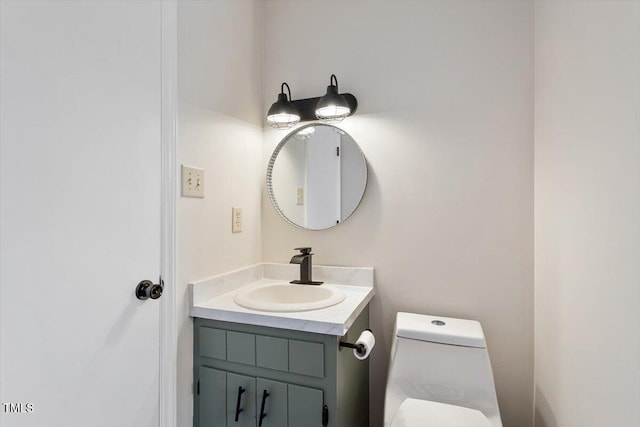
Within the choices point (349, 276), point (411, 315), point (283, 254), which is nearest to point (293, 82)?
point (283, 254)

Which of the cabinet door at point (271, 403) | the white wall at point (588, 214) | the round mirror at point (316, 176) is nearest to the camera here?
the white wall at point (588, 214)

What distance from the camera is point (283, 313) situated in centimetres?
109

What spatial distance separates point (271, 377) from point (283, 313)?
24 cm

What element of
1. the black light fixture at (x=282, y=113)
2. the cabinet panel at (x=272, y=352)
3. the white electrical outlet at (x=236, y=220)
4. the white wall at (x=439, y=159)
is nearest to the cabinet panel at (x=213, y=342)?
the cabinet panel at (x=272, y=352)

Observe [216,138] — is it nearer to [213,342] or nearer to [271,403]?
[213,342]

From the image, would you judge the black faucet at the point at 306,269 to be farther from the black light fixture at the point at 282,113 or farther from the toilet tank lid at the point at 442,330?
the black light fixture at the point at 282,113

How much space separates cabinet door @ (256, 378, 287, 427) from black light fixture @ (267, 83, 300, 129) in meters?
1.15

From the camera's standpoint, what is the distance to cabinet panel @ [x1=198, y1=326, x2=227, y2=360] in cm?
116

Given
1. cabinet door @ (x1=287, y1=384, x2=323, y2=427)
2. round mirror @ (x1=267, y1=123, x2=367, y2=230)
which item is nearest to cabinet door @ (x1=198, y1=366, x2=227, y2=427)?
cabinet door @ (x1=287, y1=384, x2=323, y2=427)

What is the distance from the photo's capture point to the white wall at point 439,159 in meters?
1.30

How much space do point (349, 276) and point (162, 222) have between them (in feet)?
2.85

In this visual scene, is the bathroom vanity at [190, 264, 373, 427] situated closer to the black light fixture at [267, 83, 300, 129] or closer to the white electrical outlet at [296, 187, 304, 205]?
the white electrical outlet at [296, 187, 304, 205]

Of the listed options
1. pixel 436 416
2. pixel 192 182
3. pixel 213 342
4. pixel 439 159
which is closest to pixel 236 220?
pixel 192 182

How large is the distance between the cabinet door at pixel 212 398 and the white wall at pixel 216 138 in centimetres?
5
